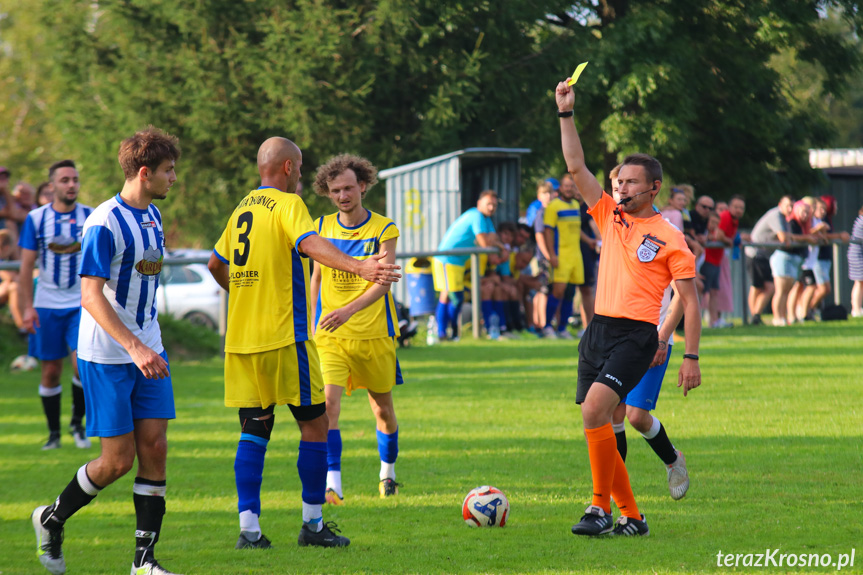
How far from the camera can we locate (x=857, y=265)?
19562 mm

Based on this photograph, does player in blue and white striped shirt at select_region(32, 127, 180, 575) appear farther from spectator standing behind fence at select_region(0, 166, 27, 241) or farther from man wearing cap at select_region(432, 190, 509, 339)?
man wearing cap at select_region(432, 190, 509, 339)

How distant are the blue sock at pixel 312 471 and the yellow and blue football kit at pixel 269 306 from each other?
252 millimetres

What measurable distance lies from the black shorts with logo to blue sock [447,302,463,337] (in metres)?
10.8

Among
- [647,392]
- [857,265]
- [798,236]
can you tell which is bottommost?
[647,392]

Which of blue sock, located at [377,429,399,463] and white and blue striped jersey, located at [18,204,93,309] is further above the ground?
white and blue striped jersey, located at [18,204,93,309]

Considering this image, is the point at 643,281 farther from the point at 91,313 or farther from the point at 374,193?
the point at 374,193

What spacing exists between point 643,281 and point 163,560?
115 inches

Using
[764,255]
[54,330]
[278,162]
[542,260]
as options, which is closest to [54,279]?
[54,330]

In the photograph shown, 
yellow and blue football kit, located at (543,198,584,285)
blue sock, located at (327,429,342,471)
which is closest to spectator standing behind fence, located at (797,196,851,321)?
yellow and blue football kit, located at (543,198,584,285)

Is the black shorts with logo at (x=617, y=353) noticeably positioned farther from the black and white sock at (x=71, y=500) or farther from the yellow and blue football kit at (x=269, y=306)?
the black and white sock at (x=71, y=500)

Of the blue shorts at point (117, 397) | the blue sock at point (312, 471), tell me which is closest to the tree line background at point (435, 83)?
the blue sock at point (312, 471)

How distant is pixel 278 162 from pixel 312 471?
1681 mm

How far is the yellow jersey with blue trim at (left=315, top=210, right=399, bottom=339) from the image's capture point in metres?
6.68

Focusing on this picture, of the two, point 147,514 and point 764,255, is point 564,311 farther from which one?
point 147,514
